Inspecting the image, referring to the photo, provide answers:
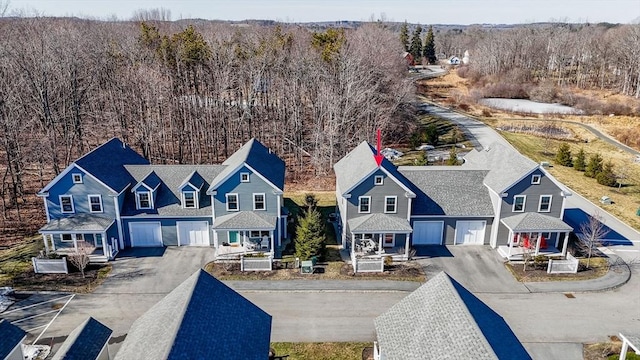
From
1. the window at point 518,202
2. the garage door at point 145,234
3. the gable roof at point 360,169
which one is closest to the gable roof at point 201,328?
the gable roof at point 360,169

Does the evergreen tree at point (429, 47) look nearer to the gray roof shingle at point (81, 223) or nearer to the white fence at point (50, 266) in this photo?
the gray roof shingle at point (81, 223)

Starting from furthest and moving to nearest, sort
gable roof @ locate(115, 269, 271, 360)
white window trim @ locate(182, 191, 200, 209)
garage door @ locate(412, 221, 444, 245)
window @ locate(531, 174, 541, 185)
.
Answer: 1. garage door @ locate(412, 221, 444, 245)
2. white window trim @ locate(182, 191, 200, 209)
3. window @ locate(531, 174, 541, 185)
4. gable roof @ locate(115, 269, 271, 360)

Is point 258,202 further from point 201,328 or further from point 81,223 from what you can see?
point 201,328

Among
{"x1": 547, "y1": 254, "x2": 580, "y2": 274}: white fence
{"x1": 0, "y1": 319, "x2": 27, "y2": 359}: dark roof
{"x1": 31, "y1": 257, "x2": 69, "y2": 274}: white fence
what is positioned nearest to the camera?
{"x1": 0, "y1": 319, "x2": 27, "y2": 359}: dark roof

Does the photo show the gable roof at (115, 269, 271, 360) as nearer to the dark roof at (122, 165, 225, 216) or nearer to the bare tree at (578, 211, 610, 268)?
the dark roof at (122, 165, 225, 216)

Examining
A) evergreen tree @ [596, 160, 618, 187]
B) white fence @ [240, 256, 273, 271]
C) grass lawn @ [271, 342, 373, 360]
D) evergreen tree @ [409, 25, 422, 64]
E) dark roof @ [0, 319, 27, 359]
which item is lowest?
grass lawn @ [271, 342, 373, 360]

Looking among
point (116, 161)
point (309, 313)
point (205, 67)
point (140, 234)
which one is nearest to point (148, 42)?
point (205, 67)

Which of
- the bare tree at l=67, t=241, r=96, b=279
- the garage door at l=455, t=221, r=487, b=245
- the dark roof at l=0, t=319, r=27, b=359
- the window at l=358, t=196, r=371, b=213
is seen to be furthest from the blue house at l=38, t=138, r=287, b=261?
the garage door at l=455, t=221, r=487, b=245

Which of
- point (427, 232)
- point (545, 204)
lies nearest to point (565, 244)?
point (545, 204)
